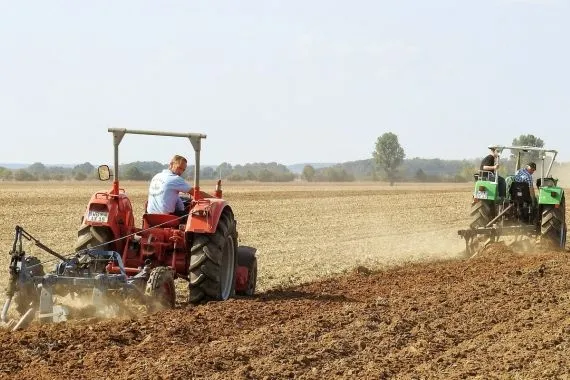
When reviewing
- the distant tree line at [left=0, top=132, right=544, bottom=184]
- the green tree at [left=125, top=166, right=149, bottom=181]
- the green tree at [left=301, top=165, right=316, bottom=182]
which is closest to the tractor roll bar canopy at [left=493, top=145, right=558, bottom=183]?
the green tree at [left=125, top=166, right=149, bottom=181]

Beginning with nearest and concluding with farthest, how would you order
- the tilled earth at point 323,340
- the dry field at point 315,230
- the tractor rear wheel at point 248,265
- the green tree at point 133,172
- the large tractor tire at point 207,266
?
the tilled earth at point 323,340, the large tractor tire at point 207,266, the tractor rear wheel at point 248,265, the green tree at point 133,172, the dry field at point 315,230

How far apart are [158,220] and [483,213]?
26.7ft

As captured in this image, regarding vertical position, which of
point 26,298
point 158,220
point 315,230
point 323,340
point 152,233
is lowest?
point 315,230

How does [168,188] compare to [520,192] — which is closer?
[168,188]

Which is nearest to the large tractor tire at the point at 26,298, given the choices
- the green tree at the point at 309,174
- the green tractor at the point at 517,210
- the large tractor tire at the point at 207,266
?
the large tractor tire at the point at 207,266

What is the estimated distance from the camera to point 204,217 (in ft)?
28.6

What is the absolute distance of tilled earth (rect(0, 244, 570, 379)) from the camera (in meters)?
6.07

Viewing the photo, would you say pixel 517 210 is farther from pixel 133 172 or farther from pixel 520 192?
pixel 133 172

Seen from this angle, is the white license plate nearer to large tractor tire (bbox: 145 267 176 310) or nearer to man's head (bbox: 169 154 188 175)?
man's head (bbox: 169 154 188 175)

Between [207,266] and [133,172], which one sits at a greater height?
[133,172]

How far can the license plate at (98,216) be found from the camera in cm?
891

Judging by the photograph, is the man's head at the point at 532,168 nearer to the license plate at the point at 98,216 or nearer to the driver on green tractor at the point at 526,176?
the driver on green tractor at the point at 526,176

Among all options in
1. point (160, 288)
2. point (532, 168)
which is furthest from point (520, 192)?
point (160, 288)

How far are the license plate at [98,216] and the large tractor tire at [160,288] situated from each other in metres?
1.18
